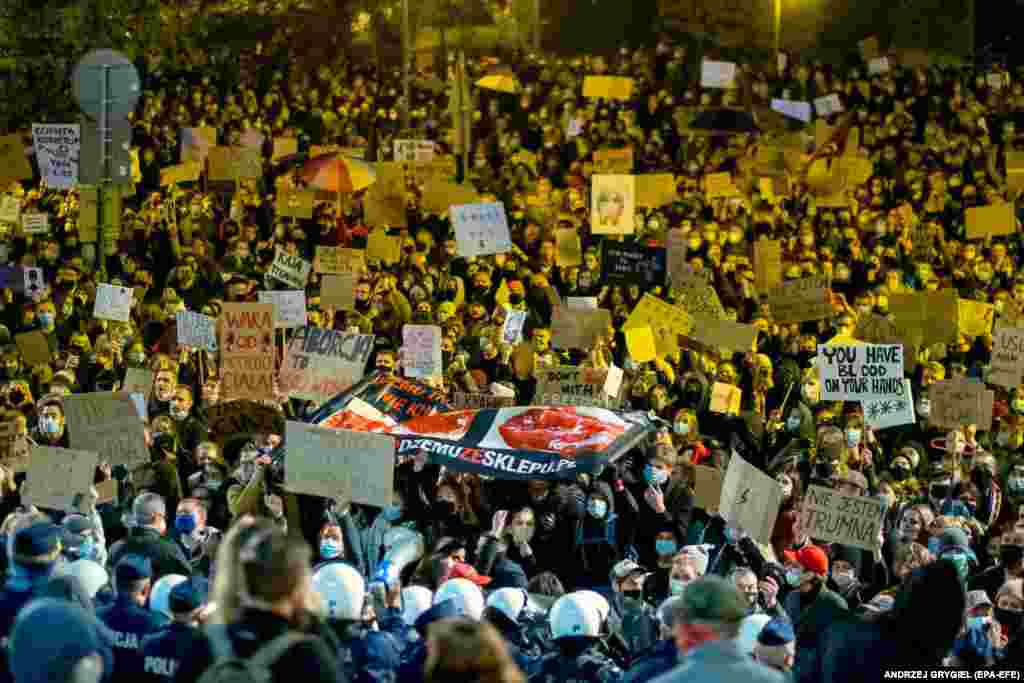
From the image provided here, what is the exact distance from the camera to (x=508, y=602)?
8.31 m

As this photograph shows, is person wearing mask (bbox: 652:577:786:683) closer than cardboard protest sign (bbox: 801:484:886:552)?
Yes

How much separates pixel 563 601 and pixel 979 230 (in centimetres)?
1205

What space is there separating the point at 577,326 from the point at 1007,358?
3.10 metres

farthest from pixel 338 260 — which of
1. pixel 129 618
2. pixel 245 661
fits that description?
pixel 245 661

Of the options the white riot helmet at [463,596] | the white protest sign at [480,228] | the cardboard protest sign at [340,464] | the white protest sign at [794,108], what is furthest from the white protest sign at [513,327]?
the white protest sign at [794,108]

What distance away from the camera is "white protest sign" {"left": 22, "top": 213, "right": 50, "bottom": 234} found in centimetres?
1675

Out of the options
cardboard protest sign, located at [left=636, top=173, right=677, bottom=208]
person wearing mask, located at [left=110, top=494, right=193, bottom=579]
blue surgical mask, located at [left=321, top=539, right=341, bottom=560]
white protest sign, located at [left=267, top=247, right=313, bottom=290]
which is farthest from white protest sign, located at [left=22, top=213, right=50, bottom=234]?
person wearing mask, located at [left=110, top=494, right=193, bottom=579]

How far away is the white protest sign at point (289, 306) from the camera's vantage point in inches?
589

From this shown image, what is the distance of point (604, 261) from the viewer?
1684cm

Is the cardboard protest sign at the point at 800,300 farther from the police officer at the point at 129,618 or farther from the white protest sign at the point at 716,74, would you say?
the police officer at the point at 129,618

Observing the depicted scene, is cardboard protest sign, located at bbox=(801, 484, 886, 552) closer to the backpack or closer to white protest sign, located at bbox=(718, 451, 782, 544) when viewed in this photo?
white protest sign, located at bbox=(718, 451, 782, 544)

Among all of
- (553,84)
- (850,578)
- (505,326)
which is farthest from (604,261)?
(553,84)

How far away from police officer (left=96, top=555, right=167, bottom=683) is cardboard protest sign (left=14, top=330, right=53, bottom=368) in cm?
790

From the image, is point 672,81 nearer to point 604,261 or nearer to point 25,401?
point 604,261
